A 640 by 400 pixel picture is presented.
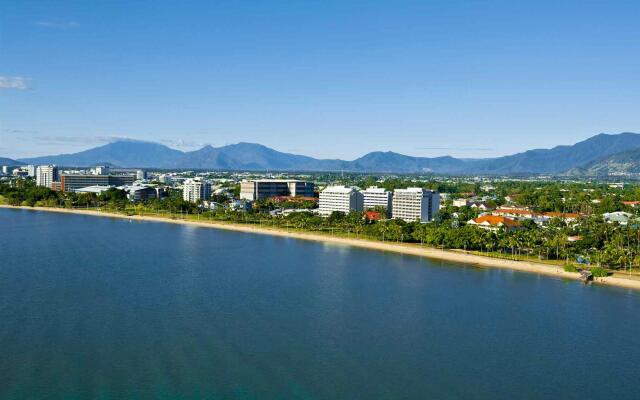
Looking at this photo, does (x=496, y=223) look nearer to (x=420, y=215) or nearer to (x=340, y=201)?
(x=420, y=215)

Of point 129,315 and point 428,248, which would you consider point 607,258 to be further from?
point 129,315

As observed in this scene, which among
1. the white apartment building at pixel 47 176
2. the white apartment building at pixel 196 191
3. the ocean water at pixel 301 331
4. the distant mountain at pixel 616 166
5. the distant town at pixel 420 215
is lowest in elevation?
the ocean water at pixel 301 331

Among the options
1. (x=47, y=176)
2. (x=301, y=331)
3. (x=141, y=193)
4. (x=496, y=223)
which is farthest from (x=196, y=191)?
(x=301, y=331)

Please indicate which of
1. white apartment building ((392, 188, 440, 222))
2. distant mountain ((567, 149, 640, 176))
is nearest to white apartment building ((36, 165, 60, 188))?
white apartment building ((392, 188, 440, 222))

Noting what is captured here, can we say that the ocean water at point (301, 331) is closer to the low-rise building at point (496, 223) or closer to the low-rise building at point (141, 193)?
the low-rise building at point (496, 223)

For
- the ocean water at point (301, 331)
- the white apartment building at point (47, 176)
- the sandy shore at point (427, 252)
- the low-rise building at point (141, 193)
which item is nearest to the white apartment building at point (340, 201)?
the sandy shore at point (427, 252)

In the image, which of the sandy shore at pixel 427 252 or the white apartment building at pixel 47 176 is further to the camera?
the white apartment building at pixel 47 176
